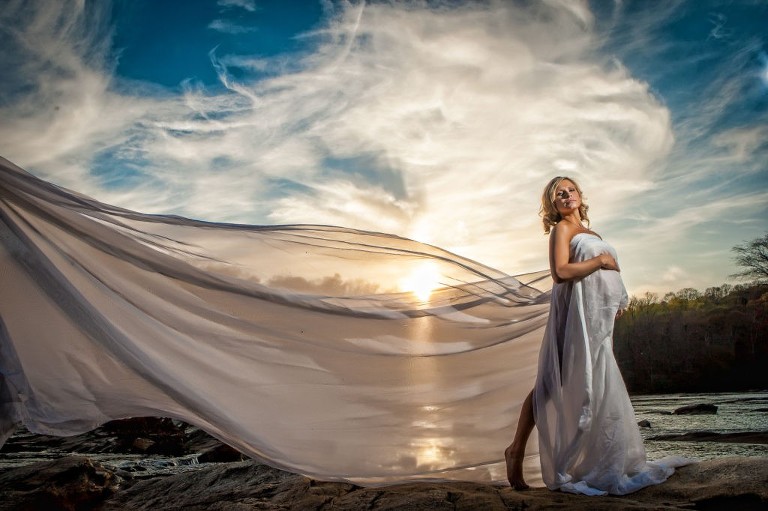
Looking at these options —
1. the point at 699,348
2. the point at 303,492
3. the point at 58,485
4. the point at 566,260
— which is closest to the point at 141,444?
the point at 58,485

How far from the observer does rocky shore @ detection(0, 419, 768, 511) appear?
11.7 feet

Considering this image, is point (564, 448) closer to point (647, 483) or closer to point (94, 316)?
point (647, 483)

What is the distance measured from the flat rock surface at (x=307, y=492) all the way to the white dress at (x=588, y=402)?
0.19 metres

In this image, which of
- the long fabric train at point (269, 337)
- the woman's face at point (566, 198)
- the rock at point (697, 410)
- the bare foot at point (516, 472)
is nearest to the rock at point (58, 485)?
the long fabric train at point (269, 337)

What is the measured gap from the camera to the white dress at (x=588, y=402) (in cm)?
401

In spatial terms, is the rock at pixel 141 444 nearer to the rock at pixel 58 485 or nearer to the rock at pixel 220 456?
the rock at pixel 220 456

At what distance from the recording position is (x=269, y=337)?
444cm

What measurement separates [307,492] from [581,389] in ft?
6.94

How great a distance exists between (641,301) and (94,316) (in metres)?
35.7

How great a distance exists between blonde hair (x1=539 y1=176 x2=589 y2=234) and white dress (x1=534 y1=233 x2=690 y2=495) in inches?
9.9

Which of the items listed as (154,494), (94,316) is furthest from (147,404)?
(154,494)

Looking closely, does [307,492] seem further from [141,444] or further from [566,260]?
[141,444]

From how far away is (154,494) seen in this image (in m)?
5.27

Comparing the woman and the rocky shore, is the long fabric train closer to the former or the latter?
the rocky shore
